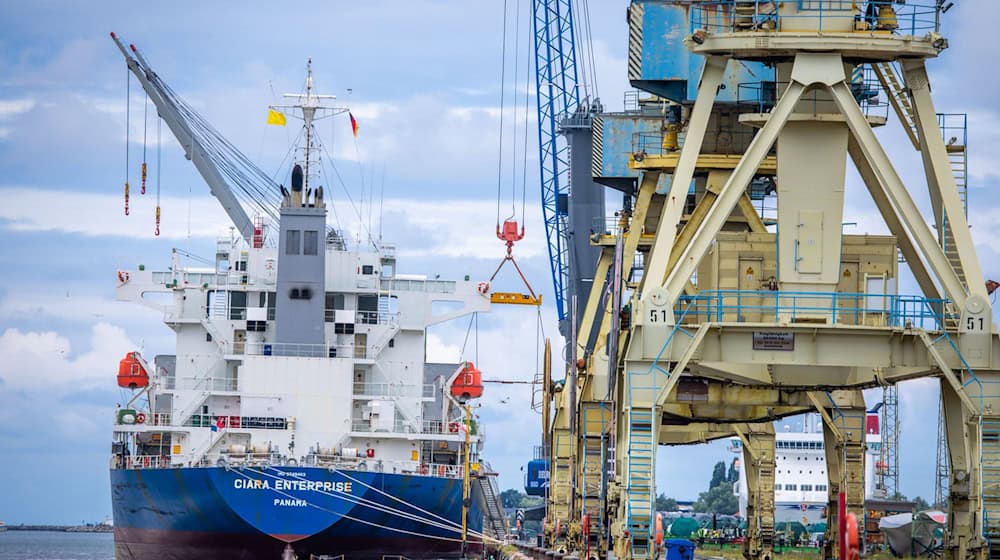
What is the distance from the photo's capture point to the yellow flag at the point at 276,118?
66.9 meters

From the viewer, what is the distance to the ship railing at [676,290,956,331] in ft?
106

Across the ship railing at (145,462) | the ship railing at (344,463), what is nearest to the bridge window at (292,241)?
the ship railing at (344,463)

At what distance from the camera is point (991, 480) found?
3097 cm

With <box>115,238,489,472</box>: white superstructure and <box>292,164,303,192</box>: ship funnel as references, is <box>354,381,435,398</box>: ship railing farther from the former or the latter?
<box>292,164,303,192</box>: ship funnel

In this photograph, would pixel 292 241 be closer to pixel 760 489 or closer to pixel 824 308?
pixel 760 489

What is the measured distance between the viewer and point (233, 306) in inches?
2554

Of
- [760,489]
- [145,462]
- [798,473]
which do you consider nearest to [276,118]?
[145,462]

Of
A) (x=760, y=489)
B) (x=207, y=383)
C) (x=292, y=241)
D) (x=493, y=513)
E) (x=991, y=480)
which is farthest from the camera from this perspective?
(x=493, y=513)

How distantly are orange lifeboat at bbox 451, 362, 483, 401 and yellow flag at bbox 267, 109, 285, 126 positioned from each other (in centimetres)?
1259

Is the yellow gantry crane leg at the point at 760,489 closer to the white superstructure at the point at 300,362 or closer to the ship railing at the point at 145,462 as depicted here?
the white superstructure at the point at 300,362

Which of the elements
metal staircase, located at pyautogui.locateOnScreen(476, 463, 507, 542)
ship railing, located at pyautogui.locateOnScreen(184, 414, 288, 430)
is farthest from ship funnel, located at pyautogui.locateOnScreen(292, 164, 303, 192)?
metal staircase, located at pyautogui.locateOnScreen(476, 463, 507, 542)

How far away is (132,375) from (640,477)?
3817cm

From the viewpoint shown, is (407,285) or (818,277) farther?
(407,285)

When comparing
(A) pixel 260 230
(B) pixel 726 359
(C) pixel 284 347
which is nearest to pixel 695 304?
(B) pixel 726 359
